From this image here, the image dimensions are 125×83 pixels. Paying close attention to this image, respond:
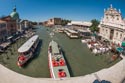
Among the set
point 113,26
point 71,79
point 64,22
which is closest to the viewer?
point 71,79

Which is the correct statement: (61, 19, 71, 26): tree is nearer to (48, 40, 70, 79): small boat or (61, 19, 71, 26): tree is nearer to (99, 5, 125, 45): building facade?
(99, 5, 125, 45): building facade

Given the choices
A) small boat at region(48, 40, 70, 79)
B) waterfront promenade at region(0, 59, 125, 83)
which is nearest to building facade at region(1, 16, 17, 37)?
small boat at region(48, 40, 70, 79)

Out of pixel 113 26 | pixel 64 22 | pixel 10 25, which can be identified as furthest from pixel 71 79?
pixel 64 22

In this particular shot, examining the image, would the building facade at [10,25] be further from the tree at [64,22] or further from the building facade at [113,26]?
the tree at [64,22]

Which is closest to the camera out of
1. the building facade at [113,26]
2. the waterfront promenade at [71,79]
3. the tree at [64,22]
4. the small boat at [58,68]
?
the waterfront promenade at [71,79]

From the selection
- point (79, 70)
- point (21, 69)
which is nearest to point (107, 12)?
point (79, 70)

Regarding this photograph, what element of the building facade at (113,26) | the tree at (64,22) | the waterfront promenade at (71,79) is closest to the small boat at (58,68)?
the waterfront promenade at (71,79)

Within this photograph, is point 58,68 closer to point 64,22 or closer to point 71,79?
point 71,79

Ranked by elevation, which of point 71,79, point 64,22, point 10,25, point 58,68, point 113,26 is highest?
point 64,22
